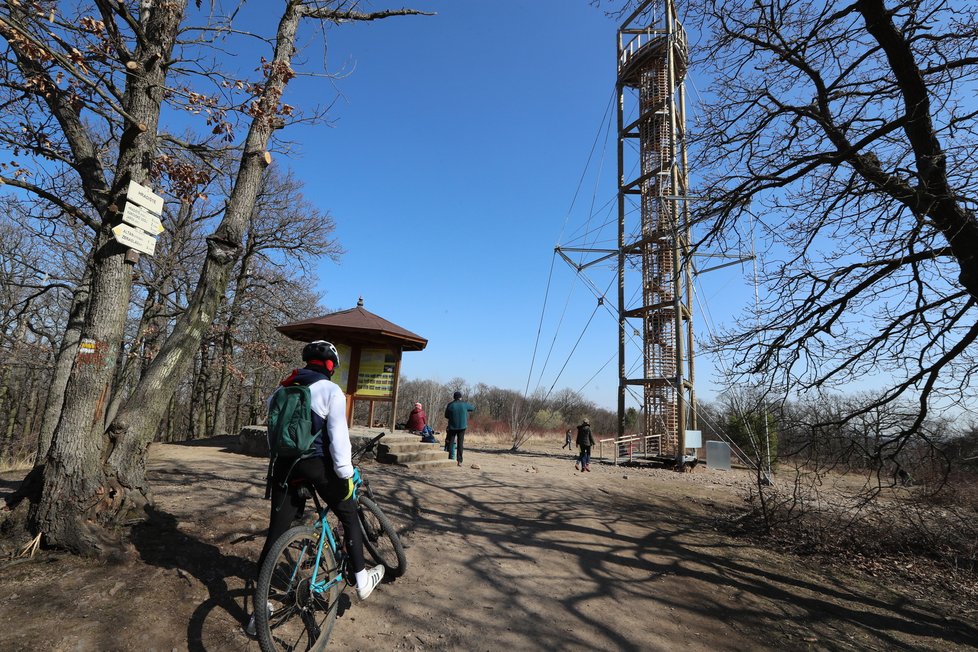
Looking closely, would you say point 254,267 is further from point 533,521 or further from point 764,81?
point 764,81

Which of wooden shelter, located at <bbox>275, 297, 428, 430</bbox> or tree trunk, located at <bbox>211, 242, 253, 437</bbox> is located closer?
wooden shelter, located at <bbox>275, 297, 428, 430</bbox>

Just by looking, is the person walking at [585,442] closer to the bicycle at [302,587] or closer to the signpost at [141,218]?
the bicycle at [302,587]

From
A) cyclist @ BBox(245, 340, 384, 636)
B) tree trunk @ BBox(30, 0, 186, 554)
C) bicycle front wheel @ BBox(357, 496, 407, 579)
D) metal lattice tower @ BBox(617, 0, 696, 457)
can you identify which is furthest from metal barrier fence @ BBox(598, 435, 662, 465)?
tree trunk @ BBox(30, 0, 186, 554)

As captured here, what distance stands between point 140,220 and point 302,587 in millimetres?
3249

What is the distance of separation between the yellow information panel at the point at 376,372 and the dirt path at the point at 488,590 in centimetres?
Result: 416

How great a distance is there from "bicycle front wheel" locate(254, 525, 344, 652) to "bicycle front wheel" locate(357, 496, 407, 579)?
20.7 inches

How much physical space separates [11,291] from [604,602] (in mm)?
24732

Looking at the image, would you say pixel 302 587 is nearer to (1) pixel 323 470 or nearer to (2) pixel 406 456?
(1) pixel 323 470

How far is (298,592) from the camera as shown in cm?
279

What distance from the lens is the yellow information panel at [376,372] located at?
10.8 metres

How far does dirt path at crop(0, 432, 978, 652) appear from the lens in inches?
116

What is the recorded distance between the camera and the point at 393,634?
10.6ft

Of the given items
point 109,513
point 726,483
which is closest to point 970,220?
point 109,513

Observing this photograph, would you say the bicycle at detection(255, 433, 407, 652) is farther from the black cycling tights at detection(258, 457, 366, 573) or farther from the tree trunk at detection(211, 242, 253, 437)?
the tree trunk at detection(211, 242, 253, 437)
